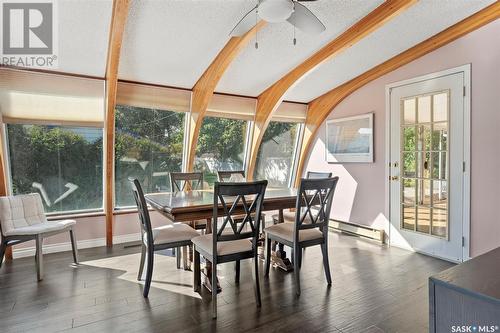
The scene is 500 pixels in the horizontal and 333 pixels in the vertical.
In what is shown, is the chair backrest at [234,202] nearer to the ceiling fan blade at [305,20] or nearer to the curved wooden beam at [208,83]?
the ceiling fan blade at [305,20]

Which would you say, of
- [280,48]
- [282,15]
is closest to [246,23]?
[282,15]

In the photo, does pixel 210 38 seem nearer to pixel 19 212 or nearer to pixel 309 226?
pixel 309 226

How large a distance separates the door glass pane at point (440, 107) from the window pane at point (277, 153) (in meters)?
2.57

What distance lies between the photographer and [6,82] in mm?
3246

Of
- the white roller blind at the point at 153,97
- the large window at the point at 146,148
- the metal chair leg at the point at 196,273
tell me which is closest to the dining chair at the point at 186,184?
the large window at the point at 146,148

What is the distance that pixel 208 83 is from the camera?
3869 mm

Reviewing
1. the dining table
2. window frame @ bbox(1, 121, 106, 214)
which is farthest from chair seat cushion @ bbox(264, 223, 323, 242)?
window frame @ bbox(1, 121, 106, 214)

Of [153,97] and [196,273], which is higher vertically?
[153,97]

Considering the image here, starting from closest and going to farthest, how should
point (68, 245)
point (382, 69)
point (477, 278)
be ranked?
1. point (477, 278)
2. point (68, 245)
3. point (382, 69)

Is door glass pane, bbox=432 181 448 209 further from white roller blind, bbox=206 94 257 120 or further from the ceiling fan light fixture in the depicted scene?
white roller blind, bbox=206 94 257 120

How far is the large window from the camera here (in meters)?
4.11

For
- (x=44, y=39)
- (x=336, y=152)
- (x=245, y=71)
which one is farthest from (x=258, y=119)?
(x=44, y=39)

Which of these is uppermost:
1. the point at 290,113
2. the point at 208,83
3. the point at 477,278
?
the point at 208,83

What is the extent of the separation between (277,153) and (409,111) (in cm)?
252
